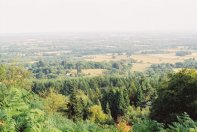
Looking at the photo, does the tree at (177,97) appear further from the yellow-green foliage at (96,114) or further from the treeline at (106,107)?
the yellow-green foliage at (96,114)

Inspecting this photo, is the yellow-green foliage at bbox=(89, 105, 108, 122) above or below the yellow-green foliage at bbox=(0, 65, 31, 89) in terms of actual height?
below

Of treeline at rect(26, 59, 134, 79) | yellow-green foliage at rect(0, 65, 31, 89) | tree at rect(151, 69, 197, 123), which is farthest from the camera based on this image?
treeline at rect(26, 59, 134, 79)

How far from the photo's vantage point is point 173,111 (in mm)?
28688

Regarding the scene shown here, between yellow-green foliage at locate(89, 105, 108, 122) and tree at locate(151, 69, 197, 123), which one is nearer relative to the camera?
tree at locate(151, 69, 197, 123)

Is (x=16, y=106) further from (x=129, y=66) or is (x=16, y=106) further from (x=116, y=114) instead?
A: (x=129, y=66)

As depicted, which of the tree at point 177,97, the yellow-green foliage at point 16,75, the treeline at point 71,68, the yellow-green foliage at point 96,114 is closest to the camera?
the tree at point 177,97

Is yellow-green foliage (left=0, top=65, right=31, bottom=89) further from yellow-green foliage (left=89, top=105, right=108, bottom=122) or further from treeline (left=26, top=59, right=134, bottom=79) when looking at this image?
treeline (left=26, top=59, right=134, bottom=79)

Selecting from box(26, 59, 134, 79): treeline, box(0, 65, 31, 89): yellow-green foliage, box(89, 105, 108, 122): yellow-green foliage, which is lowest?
box(26, 59, 134, 79): treeline

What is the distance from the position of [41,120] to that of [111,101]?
52.5m

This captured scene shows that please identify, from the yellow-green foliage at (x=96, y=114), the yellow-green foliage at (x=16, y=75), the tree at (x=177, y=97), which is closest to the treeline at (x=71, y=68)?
the yellow-green foliage at (x=96, y=114)

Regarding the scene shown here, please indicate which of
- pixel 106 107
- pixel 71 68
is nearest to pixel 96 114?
pixel 106 107

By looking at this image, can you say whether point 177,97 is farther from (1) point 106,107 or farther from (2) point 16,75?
(1) point 106,107

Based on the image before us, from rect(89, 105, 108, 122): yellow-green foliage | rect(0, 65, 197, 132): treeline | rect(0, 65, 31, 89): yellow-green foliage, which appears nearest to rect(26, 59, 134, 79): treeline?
rect(0, 65, 197, 132): treeline

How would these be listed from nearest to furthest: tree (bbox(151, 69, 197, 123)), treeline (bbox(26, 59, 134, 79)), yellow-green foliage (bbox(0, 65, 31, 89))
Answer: tree (bbox(151, 69, 197, 123)) < yellow-green foliage (bbox(0, 65, 31, 89)) < treeline (bbox(26, 59, 134, 79))
